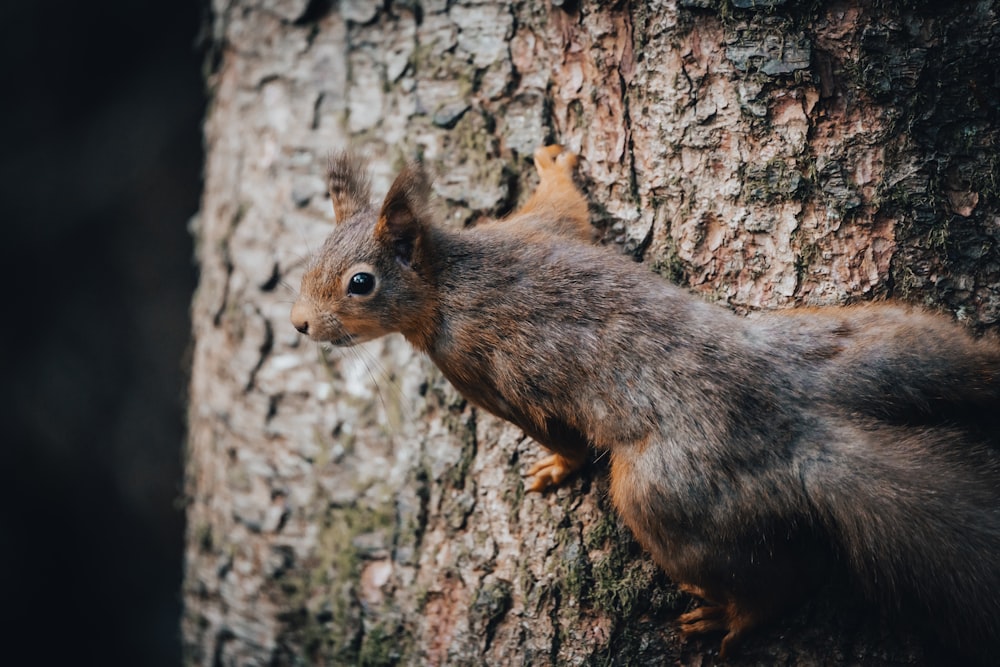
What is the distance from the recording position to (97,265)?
15.6 ft

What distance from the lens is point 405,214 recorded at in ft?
5.71

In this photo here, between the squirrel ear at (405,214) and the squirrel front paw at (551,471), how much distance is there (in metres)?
0.56

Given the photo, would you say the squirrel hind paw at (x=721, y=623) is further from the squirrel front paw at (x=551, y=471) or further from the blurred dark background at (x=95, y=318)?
the blurred dark background at (x=95, y=318)

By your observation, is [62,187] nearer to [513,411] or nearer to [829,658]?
[513,411]

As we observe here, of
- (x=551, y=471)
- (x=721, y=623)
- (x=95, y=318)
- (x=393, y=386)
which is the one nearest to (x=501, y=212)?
(x=393, y=386)

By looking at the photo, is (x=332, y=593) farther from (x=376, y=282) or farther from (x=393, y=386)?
(x=376, y=282)

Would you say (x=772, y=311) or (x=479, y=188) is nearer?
(x=772, y=311)

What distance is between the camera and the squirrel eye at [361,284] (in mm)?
1773

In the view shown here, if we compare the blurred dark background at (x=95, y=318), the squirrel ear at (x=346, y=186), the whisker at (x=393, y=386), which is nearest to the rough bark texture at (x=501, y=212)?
the whisker at (x=393, y=386)

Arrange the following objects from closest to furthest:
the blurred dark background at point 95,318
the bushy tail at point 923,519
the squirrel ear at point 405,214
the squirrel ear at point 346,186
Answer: the bushy tail at point 923,519 → the squirrel ear at point 405,214 → the squirrel ear at point 346,186 → the blurred dark background at point 95,318

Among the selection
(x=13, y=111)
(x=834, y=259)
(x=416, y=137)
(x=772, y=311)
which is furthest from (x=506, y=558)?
(x=13, y=111)

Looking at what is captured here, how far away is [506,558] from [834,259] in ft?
3.26

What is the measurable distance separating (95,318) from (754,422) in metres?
4.43


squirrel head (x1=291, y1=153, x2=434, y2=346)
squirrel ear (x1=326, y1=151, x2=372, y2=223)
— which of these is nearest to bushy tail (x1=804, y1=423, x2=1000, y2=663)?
squirrel head (x1=291, y1=153, x2=434, y2=346)
